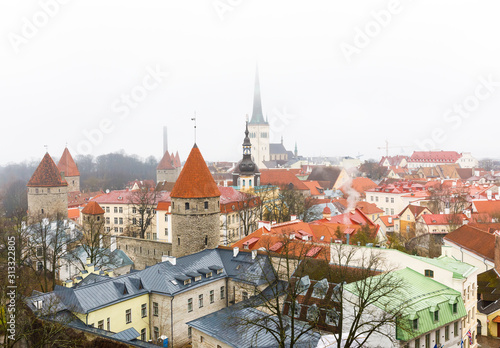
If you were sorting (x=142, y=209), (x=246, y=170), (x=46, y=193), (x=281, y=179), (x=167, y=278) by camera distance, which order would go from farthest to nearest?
(x=281, y=179) → (x=246, y=170) → (x=46, y=193) → (x=142, y=209) → (x=167, y=278)

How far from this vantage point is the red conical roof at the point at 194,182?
2902 cm

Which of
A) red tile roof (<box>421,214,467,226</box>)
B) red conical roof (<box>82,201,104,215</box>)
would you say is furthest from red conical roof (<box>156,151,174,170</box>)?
red tile roof (<box>421,214,467,226</box>)

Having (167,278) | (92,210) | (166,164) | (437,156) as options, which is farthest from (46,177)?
(437,156)

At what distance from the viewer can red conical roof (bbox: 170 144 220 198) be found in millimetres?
29016

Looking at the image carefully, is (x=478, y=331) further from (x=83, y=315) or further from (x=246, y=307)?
(x=83, y=315)

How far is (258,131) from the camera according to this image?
401 ft

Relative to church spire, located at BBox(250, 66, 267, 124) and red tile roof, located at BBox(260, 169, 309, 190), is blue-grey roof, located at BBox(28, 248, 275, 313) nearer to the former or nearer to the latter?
red tile roof, located at BBox(260, 169, 309, 190)

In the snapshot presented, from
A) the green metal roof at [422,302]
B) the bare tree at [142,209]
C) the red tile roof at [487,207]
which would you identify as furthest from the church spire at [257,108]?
the green metal roof at [422,302]

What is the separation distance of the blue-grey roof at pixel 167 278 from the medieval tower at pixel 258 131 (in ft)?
313

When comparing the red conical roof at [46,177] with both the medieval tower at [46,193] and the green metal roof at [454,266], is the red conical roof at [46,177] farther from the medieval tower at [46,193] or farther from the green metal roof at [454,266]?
the green metal roof at [454,266]

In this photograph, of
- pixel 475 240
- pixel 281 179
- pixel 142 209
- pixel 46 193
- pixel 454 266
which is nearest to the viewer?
pixel 454 266

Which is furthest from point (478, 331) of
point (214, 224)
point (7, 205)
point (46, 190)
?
point (7, 205)

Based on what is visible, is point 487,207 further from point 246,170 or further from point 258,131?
point 258,131

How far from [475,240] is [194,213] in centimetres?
1762
